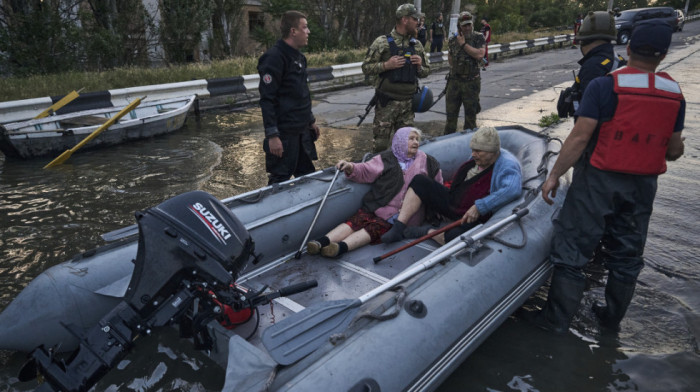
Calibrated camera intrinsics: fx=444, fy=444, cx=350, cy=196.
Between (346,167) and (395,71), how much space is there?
190cm

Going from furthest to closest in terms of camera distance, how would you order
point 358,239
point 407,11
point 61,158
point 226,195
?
point 61,158, point 226,195, point 407,11, point 358,239

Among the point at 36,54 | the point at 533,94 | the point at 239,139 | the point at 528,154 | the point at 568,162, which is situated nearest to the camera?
the point at 568,162

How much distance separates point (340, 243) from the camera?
3414mm

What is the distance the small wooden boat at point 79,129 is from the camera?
19.0ft

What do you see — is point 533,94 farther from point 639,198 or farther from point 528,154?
point 639,198

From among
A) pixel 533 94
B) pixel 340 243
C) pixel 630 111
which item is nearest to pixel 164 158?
pixel 340 243

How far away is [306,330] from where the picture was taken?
195cm

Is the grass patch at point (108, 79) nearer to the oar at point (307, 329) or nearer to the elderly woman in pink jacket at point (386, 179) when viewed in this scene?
the elderly woman in pink jacket at point (386, 179)

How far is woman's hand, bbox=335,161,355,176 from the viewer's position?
3.60 meters

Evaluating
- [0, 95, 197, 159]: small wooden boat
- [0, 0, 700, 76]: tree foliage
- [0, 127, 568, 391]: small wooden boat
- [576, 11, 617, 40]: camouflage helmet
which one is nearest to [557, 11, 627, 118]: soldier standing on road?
[576, 11, 617, 40]: camouflage helmet

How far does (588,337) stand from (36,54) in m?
11.1

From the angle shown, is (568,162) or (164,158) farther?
(164,158)

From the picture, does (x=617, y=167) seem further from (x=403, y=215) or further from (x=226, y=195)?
(x=226, y=195)

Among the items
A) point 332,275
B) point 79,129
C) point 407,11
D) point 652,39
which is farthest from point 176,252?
point 79,129
